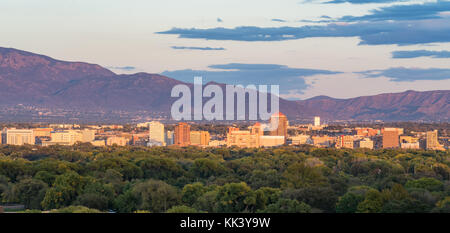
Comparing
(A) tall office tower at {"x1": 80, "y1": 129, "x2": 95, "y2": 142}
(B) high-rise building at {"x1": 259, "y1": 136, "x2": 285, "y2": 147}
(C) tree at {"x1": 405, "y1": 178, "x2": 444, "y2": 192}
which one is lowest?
(B) high-rise building at {"x1": 259, "y1": 136, "x2": 285, "y2": 147}

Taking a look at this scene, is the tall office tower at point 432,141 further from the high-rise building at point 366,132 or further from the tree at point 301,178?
the tree at point 301,178

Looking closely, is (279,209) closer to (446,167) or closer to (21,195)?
(21,195)

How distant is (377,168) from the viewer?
68.1 m

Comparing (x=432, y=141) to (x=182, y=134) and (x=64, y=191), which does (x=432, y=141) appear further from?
(x=64, y=191)

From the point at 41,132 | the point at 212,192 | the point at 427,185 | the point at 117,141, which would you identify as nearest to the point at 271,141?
the point at 117,141

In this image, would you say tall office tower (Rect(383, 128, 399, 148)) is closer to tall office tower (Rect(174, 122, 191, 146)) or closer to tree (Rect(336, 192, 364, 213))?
tall office tower (Rect(174, 122, 191, 146))

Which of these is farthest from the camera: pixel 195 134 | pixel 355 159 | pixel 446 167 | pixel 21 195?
pixel 195 134

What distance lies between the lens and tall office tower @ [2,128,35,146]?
167375 mm

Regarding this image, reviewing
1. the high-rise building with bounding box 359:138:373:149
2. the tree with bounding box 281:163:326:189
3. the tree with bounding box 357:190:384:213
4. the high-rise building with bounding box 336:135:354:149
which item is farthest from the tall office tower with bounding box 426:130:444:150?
the tree with bounding box 357:190:384:213

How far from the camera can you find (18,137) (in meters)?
171

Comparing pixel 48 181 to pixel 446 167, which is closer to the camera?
pixel 48 181

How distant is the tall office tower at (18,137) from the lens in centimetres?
16738
